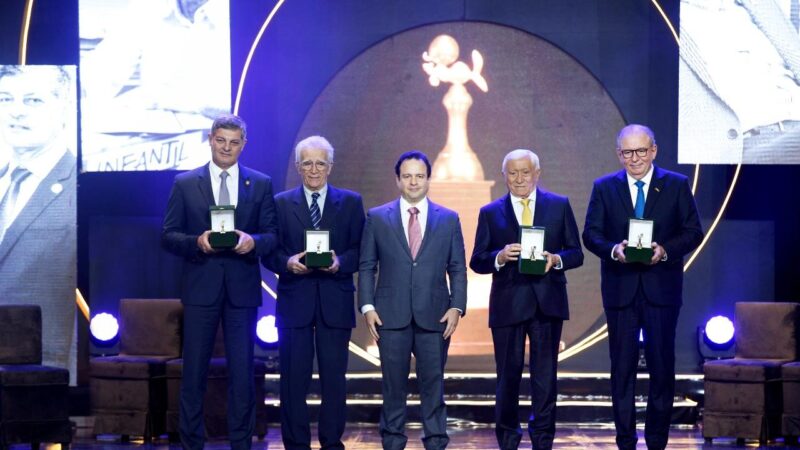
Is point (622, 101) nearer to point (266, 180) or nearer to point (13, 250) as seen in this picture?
point (266, 180)

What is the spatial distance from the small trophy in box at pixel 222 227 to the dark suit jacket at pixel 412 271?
67 centimetres

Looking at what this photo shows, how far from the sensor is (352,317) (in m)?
5.89

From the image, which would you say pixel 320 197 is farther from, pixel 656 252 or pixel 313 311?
pixel 656 252

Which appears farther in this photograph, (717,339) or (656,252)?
(717,339)

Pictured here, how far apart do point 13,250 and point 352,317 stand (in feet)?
10.5

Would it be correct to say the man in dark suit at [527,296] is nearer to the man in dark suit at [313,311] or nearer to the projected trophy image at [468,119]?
the man in dark suit at [313,311]

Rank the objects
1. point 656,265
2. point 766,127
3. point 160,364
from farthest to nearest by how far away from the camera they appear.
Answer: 1. point 766,127
2. point 160,364
3. point 656,265

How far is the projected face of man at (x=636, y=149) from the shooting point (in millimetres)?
5820

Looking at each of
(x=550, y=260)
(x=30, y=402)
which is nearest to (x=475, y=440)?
(x=550, y=260)

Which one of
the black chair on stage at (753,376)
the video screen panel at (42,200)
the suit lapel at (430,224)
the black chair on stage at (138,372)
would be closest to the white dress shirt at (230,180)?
the suit lapel at (430,224)

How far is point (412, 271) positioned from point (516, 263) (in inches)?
23.4

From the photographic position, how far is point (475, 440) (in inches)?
277

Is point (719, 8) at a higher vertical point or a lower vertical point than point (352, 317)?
higher

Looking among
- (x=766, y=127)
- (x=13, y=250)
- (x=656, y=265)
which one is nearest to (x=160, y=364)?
(x=13, y=250)
